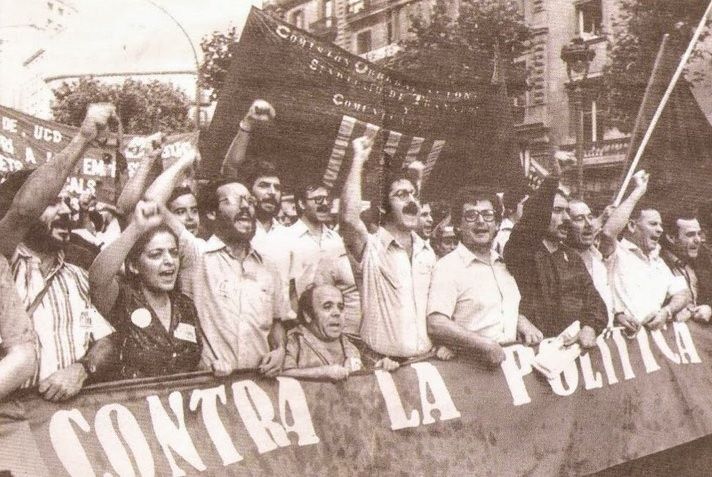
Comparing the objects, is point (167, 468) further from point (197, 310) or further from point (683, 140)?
point (683, 140)

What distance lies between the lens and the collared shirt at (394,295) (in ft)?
15.8

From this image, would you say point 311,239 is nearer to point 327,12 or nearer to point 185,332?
point 185,332

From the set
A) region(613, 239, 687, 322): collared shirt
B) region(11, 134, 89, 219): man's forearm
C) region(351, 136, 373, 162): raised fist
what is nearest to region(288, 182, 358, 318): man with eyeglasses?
region(351, 136, 373, 162): raised fist

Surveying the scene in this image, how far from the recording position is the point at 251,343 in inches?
175

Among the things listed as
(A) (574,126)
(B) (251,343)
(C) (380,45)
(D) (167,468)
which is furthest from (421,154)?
(D) (167,468)

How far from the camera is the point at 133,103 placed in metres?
4.37

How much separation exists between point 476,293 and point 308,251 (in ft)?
3.28

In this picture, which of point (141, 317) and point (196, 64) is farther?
point (196, 64)

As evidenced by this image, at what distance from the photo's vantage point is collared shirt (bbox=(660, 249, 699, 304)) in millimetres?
6016

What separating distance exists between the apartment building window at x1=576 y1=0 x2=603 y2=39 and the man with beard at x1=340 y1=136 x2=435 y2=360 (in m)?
1.58

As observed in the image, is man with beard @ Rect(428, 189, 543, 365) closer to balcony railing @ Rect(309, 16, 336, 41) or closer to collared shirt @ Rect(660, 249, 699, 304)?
balcony railing @ Rect(309, 16, 336, 41)

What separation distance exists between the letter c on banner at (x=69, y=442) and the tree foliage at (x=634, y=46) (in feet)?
12.0

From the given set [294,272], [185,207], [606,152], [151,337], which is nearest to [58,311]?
[151,337]

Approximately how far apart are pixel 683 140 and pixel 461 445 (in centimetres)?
262
